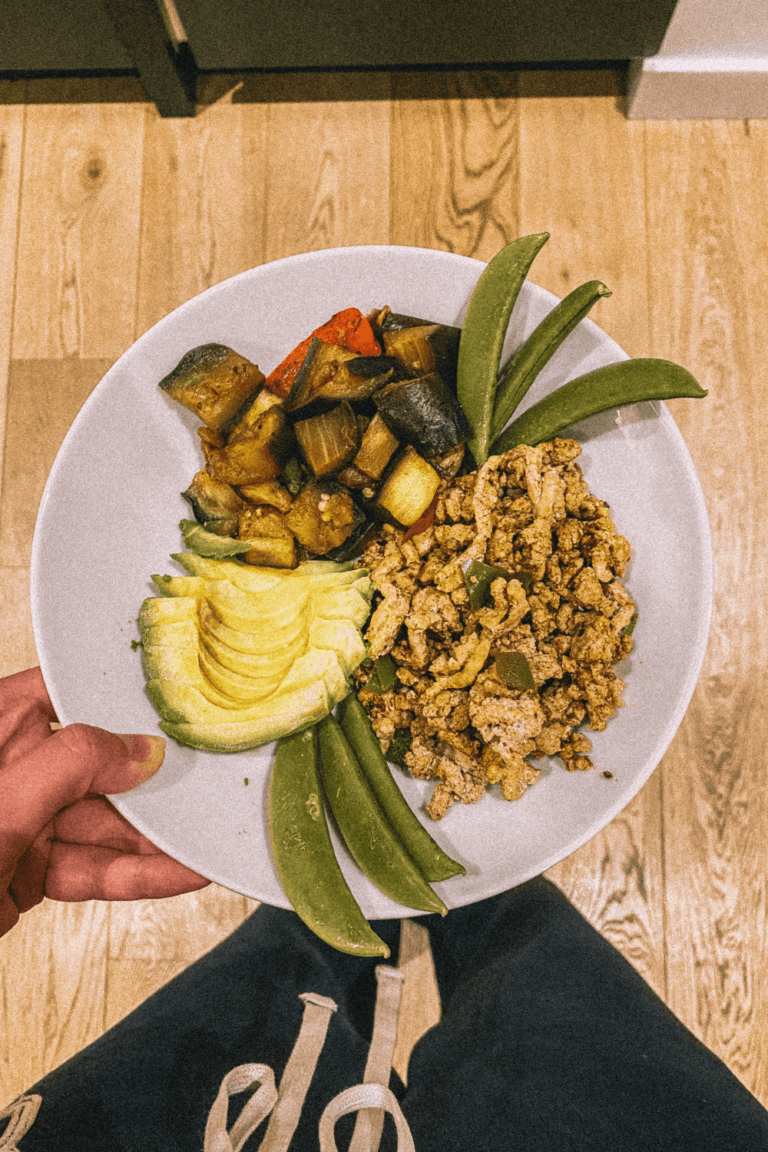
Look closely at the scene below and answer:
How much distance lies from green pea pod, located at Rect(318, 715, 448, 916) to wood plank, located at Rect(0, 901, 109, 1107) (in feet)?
2.78

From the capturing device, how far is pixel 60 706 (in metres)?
1.06

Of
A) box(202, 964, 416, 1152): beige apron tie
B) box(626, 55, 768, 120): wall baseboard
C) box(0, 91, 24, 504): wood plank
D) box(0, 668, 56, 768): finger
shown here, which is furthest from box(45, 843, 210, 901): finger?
box(626, 55, 768, 120): wall baseboard

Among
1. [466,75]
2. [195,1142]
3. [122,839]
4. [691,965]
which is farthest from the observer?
[466,75]

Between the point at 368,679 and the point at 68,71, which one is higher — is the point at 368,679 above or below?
below

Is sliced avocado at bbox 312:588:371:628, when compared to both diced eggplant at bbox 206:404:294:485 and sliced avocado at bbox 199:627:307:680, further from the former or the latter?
diced eggplant at bbox 206:404:294:485

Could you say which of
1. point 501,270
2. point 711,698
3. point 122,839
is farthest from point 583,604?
point 122,839

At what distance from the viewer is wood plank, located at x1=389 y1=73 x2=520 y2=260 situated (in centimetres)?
171

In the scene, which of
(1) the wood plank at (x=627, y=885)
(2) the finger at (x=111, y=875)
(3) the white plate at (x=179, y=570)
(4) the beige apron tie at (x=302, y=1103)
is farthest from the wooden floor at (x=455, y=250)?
(3) the white plate at (x=179, y=570)

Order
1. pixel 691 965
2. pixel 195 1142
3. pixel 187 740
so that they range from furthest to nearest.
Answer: pixel 691 965, pixel 195 1142, pixel 187 740

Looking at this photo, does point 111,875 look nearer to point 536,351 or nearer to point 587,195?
point 536,351

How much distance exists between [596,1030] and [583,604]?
0.73m

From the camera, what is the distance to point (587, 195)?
1714mm

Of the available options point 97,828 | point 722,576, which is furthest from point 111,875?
point 722,576

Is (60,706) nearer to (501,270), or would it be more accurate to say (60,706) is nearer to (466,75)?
(501,270)
